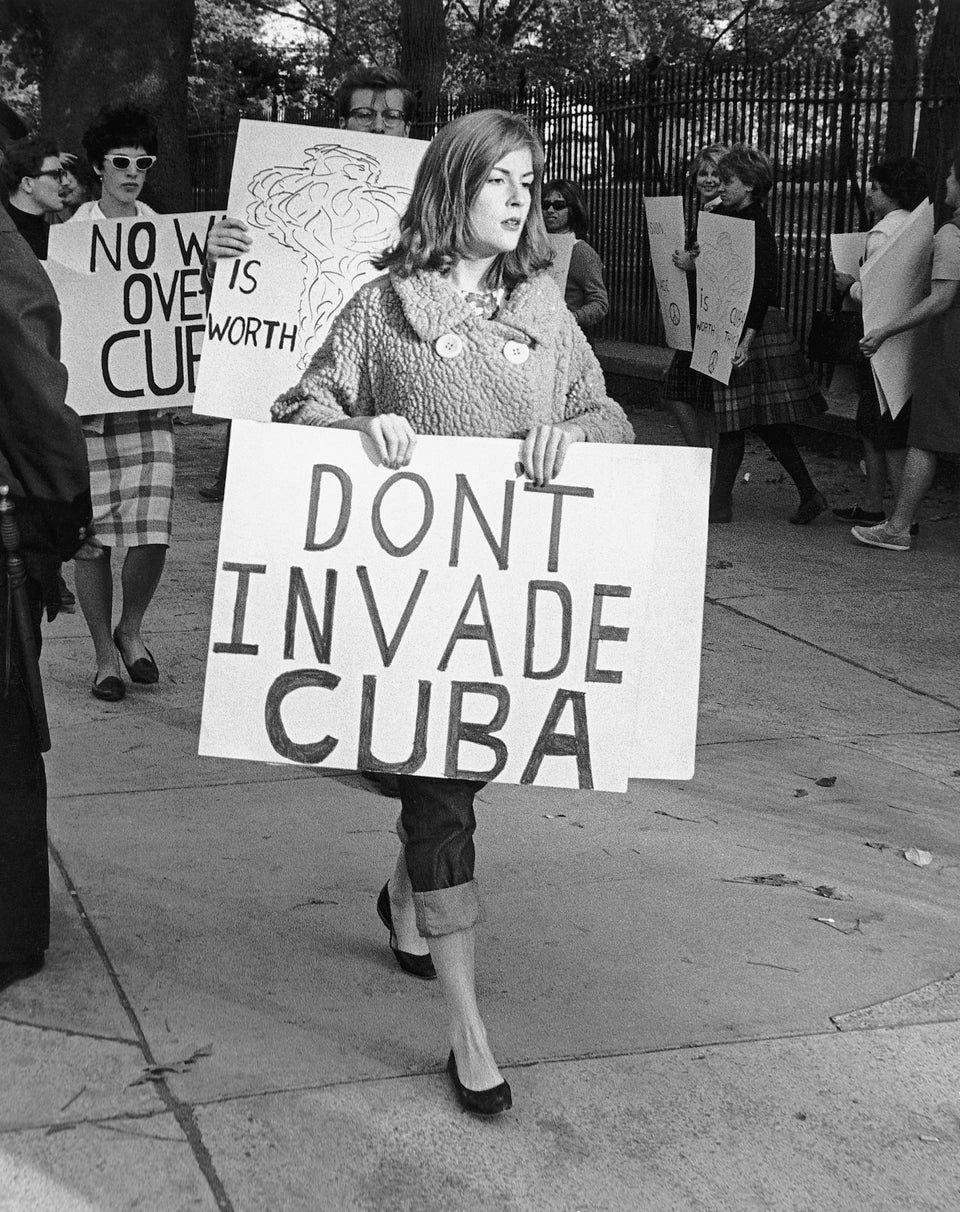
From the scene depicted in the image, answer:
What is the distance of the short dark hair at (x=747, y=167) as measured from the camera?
337 inches

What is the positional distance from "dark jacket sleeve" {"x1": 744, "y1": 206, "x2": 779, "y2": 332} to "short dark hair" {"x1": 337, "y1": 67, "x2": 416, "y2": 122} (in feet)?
8.88

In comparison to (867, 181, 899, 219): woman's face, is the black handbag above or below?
below

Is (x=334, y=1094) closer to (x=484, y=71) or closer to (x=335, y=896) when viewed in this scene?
(x=335, y=896)

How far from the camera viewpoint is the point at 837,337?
8.99m

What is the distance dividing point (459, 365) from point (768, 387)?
5938 mm

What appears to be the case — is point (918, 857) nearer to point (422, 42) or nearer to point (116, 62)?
point (116, 62)

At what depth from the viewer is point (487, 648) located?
3252 millimetres

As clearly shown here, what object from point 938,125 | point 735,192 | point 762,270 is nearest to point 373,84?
point 735,192

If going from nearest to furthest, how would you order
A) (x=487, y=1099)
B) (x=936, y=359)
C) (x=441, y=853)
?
(x=487, y=1099) → (x=441, y=853) → (x=936, y=359)

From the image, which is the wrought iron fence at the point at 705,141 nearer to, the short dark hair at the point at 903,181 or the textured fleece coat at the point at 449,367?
the short dark hair at the point at 903,181

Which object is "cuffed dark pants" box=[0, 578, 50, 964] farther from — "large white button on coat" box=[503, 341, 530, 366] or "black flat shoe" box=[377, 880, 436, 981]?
"large white button on coat" box=[503, 341, 530, 366]

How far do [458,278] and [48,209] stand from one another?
3.78m

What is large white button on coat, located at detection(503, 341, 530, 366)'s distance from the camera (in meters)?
3.28

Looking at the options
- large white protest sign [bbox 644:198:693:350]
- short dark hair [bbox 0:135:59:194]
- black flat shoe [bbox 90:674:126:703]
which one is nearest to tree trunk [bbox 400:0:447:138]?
large white protest sign [bbox 644:198:693:350]
